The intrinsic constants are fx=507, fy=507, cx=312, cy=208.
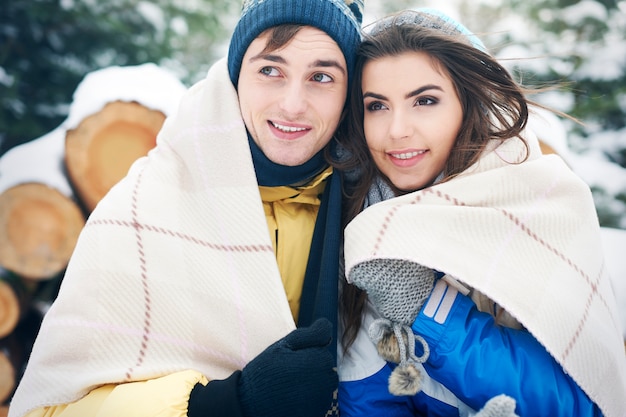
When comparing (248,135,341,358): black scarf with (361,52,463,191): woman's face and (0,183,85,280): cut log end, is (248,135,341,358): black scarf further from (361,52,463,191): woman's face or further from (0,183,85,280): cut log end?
(0,183,85,280): cut log end

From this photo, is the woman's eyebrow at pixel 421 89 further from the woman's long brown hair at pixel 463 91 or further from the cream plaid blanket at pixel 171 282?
the cream plaid blanket at pixel 171 282

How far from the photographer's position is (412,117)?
5.57 feet

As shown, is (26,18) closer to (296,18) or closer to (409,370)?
(296,18)

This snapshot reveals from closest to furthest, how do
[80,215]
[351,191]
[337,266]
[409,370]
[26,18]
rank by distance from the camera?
1. [409,370]
2. [337,266]
3. [351,191]
4. [80,215]
5. [26,18]

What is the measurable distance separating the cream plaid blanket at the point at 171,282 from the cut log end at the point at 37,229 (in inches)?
26.7

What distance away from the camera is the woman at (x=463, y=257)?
144 centimetres

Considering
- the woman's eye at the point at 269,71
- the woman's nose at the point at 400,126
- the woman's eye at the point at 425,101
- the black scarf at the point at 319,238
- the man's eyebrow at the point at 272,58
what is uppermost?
the man's eyebrow at the point at 272,58

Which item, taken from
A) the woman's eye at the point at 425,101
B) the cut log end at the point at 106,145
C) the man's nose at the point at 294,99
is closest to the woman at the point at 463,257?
the woman's eye at the point at 425,101

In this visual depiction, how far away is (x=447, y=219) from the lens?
1.50 meters

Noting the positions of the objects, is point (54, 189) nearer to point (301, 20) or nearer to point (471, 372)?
point (301, 20)

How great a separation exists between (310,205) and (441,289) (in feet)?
2.16

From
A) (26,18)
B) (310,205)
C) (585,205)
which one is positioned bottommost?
(310,205)

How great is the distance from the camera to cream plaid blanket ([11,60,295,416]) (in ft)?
4.87

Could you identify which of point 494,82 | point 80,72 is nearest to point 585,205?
point 494,82
